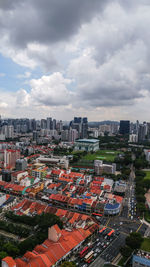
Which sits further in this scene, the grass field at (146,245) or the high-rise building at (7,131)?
the high-rise building at (7,131)

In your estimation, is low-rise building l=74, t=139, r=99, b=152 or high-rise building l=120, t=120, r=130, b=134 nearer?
low-rise building l=74, t=139, r=99, b=152

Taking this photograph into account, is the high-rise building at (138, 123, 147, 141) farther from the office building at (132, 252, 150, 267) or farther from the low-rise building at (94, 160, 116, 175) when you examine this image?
the office building at (132, 252, 150, 267)

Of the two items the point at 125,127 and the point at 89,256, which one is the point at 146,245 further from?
the point at 125,127

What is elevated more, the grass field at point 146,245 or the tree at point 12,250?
the tree at point 12,250

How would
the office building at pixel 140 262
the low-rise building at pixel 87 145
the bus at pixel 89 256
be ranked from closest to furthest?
1. the office building at pixel 140 262
2. the bus at pixel 89 256
3. the low-rise building at pixel 87 145

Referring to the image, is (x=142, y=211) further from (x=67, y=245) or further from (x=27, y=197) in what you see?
(x=27, y=197)

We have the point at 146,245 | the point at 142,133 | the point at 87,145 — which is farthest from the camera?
the point at 142,133

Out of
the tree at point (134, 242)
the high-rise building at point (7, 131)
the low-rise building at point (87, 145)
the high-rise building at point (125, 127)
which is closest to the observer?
the tree at point (134, 242)

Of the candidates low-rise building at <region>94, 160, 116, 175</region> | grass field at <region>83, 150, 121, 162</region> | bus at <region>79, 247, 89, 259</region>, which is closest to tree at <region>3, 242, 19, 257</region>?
bus at <region>79, 247, 89, 259</region>

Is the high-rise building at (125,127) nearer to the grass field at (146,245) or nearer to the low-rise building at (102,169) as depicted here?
the low-rise building at (102,169)

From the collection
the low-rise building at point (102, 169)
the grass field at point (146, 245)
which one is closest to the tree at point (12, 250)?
the grass field at point (146, 245)

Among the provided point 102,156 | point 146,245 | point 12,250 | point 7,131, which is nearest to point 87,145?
point 102,156
